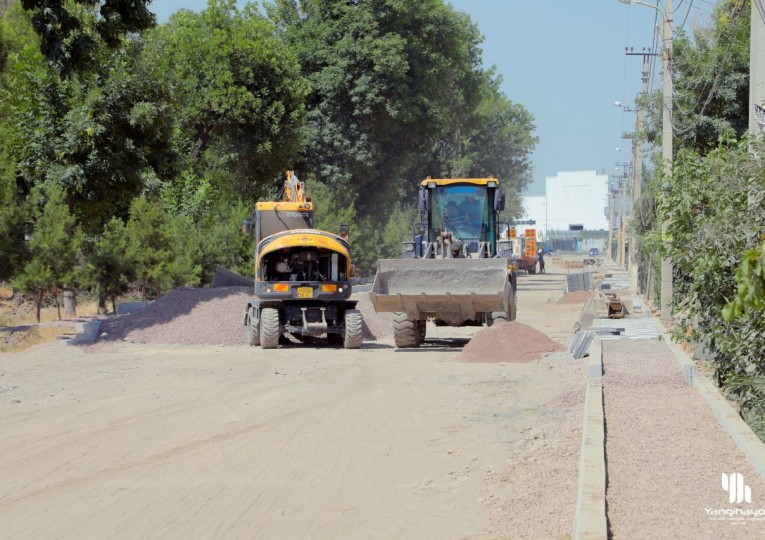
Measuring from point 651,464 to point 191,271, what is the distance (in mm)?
28771

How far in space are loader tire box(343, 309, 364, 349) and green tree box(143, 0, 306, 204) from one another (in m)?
20.1

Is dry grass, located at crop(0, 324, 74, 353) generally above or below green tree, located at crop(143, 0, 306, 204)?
below

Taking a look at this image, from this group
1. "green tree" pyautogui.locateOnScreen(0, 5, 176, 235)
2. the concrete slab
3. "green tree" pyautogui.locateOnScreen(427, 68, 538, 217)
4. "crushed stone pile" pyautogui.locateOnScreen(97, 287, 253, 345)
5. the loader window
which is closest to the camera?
the concrete slab

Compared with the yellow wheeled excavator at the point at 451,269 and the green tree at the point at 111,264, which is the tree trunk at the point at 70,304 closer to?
the green tree at the point at 111,264

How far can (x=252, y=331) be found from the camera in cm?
2462

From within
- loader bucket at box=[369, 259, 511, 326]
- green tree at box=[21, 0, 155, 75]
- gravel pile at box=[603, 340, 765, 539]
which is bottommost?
gravel pile at box=[603, 340, 765, 539]

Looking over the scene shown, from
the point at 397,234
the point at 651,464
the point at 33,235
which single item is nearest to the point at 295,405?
the point at 651,464

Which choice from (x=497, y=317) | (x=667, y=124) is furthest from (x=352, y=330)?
(x=667, y=124)

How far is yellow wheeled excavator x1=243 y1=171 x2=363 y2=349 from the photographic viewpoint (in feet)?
77.3

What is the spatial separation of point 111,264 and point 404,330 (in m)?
12.6

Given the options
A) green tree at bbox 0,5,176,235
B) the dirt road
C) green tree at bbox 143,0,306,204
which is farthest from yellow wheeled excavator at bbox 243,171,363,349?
green tree at bbox 143,0,306,204

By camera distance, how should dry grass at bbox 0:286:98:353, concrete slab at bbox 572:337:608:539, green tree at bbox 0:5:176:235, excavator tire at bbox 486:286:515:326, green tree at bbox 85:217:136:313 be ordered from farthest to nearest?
green tree at bbox 85:217:136:313 < green tree at bbox 0:5:176:235 < dry grass at bbox 0:286:98:353 < excavator tire at bbox 486:286:515:326 < concrete slab at bbox 572:337:608:539

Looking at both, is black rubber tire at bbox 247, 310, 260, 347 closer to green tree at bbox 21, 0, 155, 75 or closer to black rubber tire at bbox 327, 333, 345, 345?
black rubber tire at bbox 327, 333, 345, 345

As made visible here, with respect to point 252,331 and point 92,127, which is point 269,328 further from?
point 92,127
